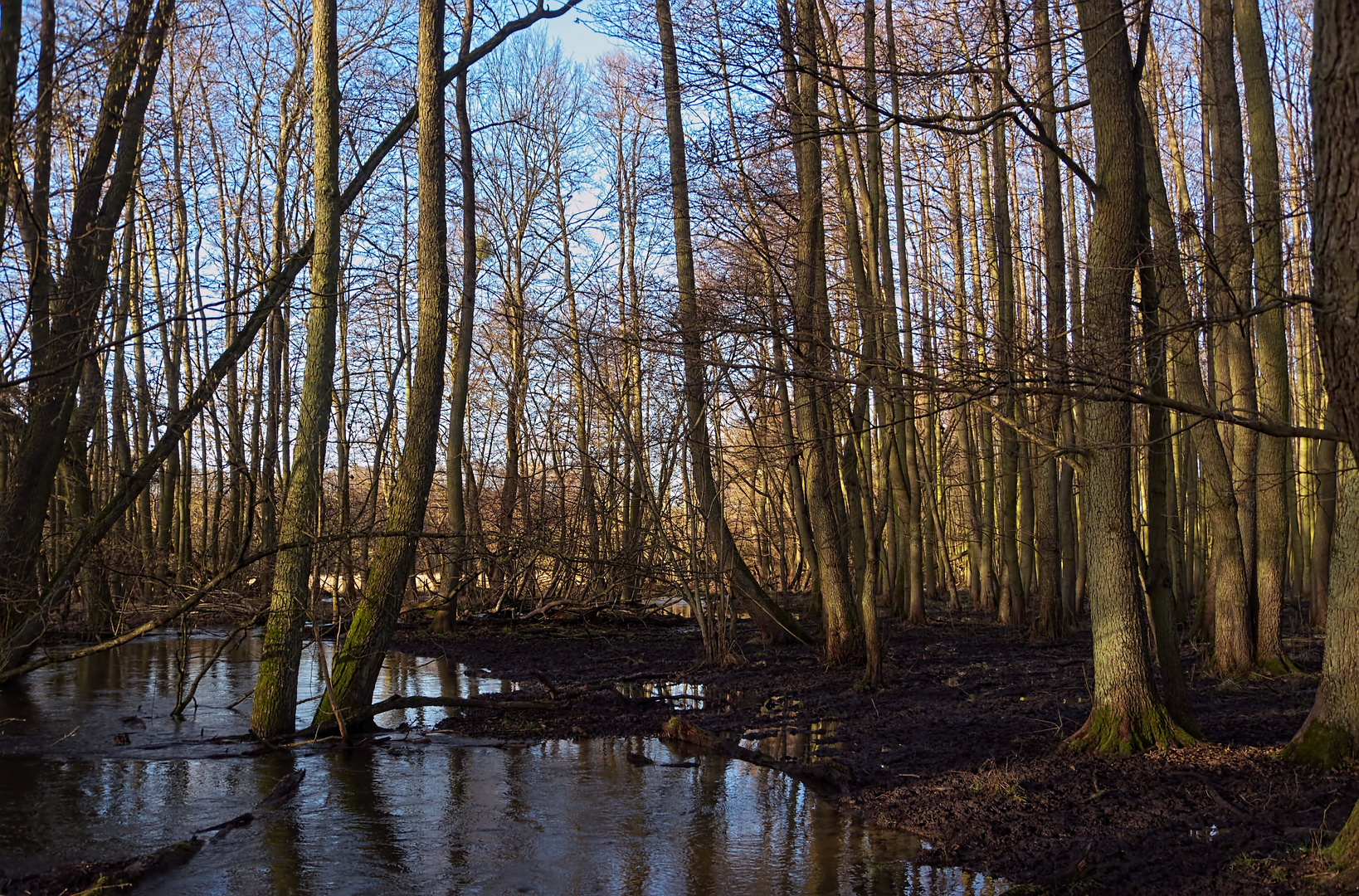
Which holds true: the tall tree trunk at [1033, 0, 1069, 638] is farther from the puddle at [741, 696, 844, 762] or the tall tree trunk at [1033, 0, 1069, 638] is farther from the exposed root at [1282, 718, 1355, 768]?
the puddle at [741, 696, 844, 762]

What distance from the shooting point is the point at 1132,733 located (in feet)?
22.2

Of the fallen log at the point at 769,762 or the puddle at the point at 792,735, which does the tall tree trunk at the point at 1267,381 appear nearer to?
the puddle at the point at 792,735

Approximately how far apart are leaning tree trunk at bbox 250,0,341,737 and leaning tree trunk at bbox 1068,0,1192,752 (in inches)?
236

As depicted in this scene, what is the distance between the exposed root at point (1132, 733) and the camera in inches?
266

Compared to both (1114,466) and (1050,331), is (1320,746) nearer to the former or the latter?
(1114,466)

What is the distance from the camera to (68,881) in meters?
5.17

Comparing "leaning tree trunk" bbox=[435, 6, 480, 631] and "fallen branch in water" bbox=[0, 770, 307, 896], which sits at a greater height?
"leaning tree trunk" bbox=[435, 6, 480, 631]

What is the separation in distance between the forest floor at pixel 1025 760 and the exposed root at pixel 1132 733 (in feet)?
0.37

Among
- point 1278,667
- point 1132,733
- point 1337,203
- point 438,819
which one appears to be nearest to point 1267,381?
point 1278,667

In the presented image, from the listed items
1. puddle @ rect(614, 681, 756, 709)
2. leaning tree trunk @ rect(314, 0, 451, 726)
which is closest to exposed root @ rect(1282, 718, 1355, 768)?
puddle @ rect(614, 681, 756, 709)

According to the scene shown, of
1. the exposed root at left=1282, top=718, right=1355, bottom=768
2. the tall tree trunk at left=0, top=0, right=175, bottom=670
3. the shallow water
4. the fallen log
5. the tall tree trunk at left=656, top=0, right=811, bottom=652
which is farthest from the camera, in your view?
the tall tree trunk at left=656, top=0, right=811, bottom=652

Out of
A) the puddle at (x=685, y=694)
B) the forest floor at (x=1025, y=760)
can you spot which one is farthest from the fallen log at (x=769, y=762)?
the puddle at (x=685, y=694)

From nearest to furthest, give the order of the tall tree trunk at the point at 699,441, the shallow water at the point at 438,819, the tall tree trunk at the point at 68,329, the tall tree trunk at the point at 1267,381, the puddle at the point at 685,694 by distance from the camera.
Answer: the shallow water at the point at 438,819 < the tall tree trunk at the point at 68,329 < the tall tree trunk at the point at 1267,381 < the puddle at the point at 685,694 < the tall tree trunk at the point at 699,441

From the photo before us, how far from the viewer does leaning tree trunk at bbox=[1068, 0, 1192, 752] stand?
6.82m
